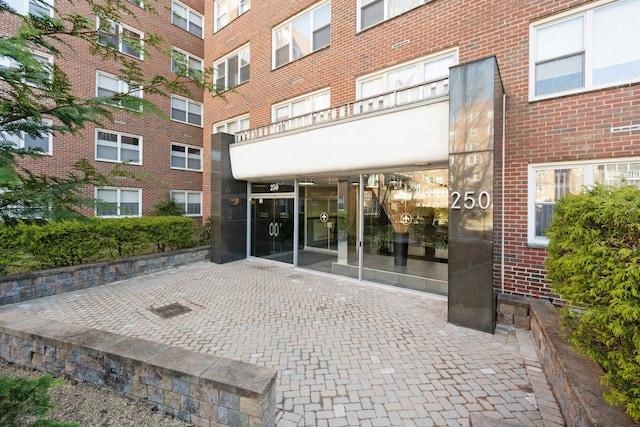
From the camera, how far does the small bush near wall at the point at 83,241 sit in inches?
248

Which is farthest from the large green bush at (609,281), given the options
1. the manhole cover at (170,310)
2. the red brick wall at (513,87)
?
the manhole cover at (170,310)

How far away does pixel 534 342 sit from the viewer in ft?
13.9

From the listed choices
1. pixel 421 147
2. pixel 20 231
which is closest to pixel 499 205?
pixel 421 147

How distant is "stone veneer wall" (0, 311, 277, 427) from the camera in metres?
2.46

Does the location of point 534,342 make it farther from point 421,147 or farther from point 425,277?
point 421,147

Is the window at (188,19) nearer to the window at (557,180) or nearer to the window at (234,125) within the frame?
the window at (234,125)

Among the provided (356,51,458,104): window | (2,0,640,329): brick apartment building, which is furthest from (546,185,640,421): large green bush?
(356,51,458,104): window

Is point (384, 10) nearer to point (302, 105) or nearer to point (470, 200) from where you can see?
point (302, 105)

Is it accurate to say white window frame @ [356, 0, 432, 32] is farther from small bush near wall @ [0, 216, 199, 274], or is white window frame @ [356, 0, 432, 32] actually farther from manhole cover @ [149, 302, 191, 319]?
manhole cover @ [149, 302, 191, 319]

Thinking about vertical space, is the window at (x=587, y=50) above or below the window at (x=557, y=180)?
above

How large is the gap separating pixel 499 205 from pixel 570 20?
12.1 feet

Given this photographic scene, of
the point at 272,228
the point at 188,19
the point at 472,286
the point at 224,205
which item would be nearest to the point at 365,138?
the point at 472,286

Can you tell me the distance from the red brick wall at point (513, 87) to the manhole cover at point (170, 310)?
13.9 feet

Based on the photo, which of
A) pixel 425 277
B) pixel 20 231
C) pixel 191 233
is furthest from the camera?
pixel 191 233
